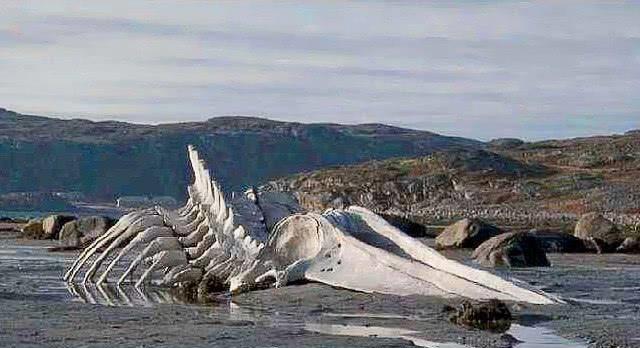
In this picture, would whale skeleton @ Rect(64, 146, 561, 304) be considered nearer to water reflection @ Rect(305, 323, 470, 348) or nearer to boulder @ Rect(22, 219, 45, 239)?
water reflection @ Rect(305, 323, 470, 348)

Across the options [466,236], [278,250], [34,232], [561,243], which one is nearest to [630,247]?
[561,243]

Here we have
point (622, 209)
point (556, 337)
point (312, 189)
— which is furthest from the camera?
point (312, 189)

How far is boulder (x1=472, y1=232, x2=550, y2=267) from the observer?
97.3ft

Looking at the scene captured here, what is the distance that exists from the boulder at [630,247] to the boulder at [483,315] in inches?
917

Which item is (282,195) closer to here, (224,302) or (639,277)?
(224,302)

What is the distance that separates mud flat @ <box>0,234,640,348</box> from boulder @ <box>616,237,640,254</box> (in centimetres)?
1571

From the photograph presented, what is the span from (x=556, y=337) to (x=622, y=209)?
55647mm

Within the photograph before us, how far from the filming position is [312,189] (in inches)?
3730

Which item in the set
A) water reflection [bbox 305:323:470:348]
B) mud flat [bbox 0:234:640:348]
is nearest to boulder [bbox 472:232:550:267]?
mud flat [bbox 0:234:640:348]

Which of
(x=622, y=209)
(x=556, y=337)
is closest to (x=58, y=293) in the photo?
(x=556, y=337)

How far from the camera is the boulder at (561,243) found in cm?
3925

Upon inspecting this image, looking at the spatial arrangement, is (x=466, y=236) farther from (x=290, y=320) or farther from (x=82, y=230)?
(x=290, y=320)

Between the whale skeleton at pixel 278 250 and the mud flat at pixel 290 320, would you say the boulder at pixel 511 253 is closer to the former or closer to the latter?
the mud flat at pixel 290 320

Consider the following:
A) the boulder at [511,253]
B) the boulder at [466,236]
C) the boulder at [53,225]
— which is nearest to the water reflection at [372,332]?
the boulder at [511,253]
